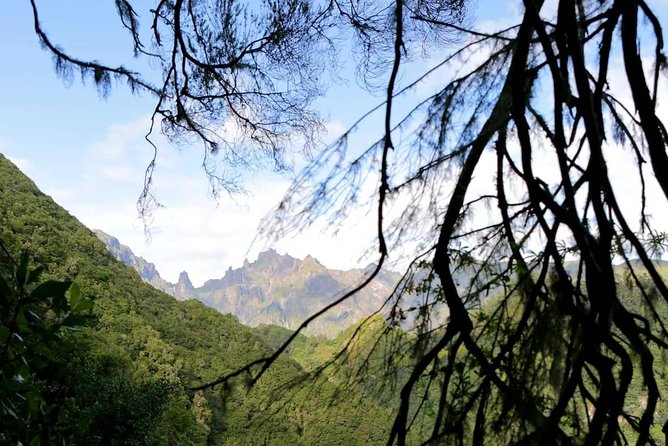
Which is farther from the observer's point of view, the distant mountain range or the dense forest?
the distant mountain range

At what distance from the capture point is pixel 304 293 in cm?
17750

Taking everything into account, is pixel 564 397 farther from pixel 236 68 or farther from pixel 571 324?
pixel 236 68

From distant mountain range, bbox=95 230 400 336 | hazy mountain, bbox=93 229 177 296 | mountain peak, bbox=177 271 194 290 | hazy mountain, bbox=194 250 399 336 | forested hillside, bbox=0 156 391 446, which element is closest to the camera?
forested hillside, bbox=0 156 391 446

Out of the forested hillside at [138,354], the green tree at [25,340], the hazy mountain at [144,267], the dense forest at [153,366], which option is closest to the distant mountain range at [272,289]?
the hazy mountain at [144,267]

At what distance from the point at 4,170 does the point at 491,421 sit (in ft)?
116

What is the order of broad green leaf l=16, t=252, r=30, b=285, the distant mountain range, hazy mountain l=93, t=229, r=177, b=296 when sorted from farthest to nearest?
the distant mountain range < hazy mountain l=93, t=229, r=177, b=296 < broad green leaf l=16, t=252, r=30, b=285

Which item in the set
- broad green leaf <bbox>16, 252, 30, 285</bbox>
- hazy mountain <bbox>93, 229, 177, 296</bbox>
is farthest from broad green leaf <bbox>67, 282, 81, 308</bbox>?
hazy mountain <bbox>93, 229, 177, 296</bbox>

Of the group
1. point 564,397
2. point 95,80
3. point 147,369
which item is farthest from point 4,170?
point 564,397

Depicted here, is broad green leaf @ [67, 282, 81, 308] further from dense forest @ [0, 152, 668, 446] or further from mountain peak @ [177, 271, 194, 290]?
mountain peak @ [177, 271, 194, 290]

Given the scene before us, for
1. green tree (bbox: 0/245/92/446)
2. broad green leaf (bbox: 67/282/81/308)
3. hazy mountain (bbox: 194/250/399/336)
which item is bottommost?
green tree (bbox: 0/245/92/446)

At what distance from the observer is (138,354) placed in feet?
76.0

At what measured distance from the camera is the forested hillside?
39.2 ft

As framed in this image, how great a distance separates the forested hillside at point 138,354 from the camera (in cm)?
1196

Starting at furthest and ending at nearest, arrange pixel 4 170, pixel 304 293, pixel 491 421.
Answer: pixel 304 293
pixel 4 170
pixel 491 421
